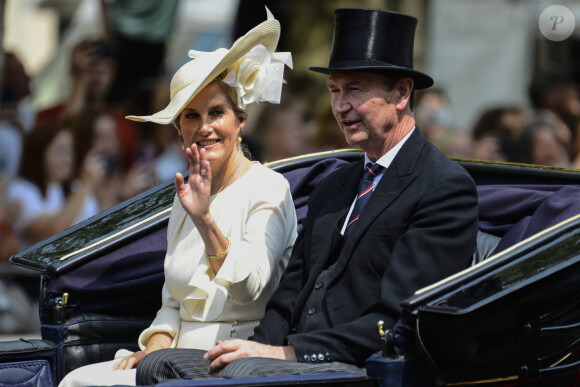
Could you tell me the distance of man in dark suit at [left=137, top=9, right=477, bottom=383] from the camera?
337 centimetres

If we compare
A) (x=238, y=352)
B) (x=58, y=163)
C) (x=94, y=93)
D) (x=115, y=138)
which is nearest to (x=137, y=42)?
(x=94, y=93)

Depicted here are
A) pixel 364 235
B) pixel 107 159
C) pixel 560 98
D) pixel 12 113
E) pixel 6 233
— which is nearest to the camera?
pixel 364 235

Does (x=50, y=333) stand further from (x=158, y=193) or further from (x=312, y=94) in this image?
(x=312, y=94)

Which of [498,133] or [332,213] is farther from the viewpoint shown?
[498,133]

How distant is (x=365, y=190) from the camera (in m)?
3.80

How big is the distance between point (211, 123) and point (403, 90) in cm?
68

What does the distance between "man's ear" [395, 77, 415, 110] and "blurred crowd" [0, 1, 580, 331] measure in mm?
3760

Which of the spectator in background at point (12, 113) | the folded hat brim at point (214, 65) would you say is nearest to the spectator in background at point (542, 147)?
the spectator in background at point (12, 113)

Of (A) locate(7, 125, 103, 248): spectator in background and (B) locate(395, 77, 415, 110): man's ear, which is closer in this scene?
(B) locate(395, 77, 415, 110): man's ear

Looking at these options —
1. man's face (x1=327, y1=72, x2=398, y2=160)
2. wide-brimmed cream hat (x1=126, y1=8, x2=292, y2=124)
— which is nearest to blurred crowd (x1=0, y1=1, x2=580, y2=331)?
wide-brimmed cream hat (x1=126, y1=8, x2=292, y2=124)

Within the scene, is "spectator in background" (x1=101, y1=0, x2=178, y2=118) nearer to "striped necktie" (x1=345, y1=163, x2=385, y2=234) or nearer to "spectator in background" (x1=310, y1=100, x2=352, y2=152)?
"spectator in background" (x1=310, y1=100, x2=352, y2=152)

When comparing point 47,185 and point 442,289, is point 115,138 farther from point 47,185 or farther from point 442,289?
point 442,289

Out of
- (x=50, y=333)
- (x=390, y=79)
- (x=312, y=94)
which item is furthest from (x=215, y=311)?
(x=312, y=94)

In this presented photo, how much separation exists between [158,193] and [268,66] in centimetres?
90
